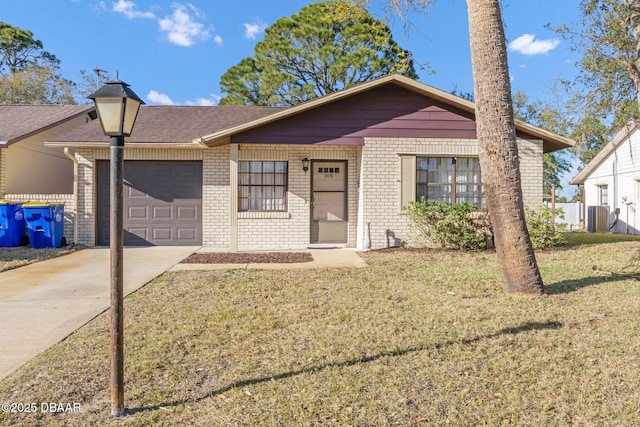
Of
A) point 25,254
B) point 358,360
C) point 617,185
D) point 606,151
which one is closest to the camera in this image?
point 358,360

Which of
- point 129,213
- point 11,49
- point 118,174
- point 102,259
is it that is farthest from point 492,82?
point 11,49

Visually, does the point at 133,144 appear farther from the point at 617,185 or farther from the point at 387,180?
the point at 617,185

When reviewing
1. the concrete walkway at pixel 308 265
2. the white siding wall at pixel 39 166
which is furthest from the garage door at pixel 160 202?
the concrete walkway at pixel 308 265

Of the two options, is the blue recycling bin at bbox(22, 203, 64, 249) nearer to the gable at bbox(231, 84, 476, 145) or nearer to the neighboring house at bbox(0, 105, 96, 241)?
the neighboring house at bbox(0, 105, 96, 241)

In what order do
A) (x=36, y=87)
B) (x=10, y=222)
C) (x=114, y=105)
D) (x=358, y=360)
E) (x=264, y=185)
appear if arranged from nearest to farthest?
(x=114, y=105)
(x=358, y=360)
(x=10, y=222)
(x=264, y=185)
(x=36, y=87)

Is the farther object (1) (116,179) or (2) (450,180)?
(2) (450,180)

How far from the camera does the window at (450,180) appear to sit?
1065cm

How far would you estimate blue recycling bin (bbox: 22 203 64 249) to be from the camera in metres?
10.4

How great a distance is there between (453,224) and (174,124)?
823 centimetres

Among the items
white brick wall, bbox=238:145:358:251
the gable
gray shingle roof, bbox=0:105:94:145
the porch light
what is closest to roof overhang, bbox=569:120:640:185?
the gable

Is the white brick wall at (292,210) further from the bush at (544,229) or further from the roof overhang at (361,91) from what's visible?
the bush at (544,229)

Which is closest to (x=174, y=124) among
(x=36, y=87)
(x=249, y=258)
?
(x=249, y=258)

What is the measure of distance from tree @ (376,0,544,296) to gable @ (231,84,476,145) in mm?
4798

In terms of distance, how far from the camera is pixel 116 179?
278cm
